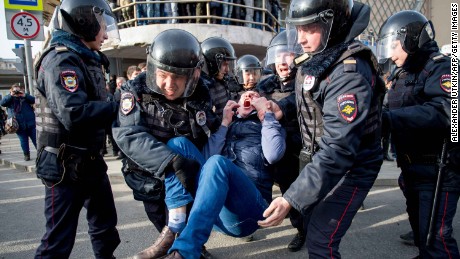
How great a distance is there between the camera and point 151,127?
202 cm

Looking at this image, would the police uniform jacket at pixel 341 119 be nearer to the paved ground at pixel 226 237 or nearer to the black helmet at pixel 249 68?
the paved ground at pixel 226 237

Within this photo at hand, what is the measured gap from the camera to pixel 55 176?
1.97m

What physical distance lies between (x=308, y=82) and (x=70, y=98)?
4.46 ft

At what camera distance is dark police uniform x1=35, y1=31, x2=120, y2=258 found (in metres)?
1.90

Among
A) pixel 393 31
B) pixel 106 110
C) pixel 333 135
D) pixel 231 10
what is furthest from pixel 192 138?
pixel 231 10

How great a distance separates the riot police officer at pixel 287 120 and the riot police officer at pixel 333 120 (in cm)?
97

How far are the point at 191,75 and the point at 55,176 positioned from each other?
105 centimetres

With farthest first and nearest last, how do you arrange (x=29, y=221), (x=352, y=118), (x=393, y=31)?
(x=29, y=221)
(x=393, y=31)
(x=352, y=118)

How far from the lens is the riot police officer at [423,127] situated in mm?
1979

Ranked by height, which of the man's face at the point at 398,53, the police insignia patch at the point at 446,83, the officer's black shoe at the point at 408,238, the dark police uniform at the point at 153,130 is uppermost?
the man's face at the point at 398,53

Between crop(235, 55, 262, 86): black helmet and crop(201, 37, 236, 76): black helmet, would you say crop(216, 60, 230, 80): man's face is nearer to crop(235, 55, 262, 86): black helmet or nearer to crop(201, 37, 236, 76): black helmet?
crop(201, 37, 236, 76): black helmet

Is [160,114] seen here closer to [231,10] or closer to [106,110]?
[106,110]

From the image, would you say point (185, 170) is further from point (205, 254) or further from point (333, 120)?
point (205, 254)

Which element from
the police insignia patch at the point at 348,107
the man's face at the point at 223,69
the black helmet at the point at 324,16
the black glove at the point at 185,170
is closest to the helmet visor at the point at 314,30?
the black helmet at the point at 324,16
